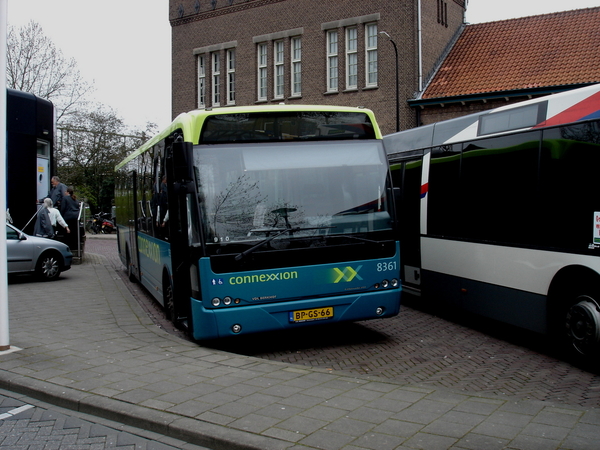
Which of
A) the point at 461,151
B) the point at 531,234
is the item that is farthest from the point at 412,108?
the point at 531,234

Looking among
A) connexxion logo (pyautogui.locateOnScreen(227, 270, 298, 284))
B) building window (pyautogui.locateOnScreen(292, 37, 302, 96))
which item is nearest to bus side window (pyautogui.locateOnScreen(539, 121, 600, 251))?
connexxion logo (pyautogui.locateOnScreen(227, 270, 298, 284))

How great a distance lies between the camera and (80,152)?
138 ft

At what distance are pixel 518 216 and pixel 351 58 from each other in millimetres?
23596

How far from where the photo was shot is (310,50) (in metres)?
30.7

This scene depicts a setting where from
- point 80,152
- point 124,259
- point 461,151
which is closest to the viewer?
point 461,151

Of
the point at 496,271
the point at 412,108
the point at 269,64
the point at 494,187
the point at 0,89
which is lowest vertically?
the point at 496,271

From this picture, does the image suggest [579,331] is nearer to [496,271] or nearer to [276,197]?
[496,271]

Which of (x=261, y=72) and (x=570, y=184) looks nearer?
(x=570, y=184)

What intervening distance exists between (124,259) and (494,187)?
36.1 feet

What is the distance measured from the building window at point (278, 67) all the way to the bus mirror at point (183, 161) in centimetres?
2584

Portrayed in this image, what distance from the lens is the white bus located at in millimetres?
6332

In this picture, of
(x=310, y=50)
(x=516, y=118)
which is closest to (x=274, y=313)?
(x=516, y=118)

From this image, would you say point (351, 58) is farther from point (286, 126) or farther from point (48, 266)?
→ point (286, 126)

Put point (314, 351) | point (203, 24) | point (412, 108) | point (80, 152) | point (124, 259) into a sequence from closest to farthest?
point (314, 351) → point (124, 259) → point (412, 108) → point (203, 24) → point (80, 152)
